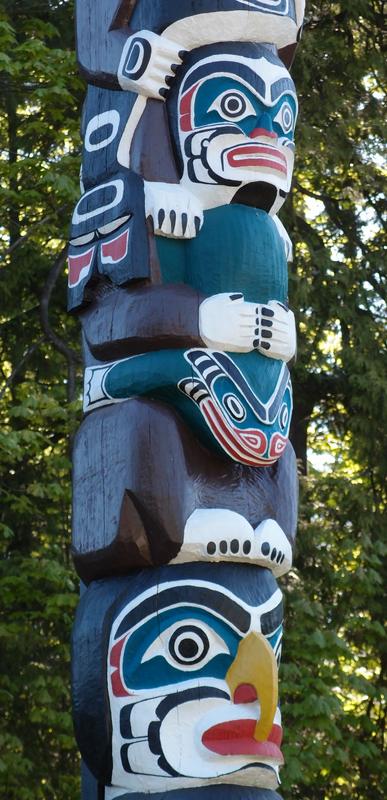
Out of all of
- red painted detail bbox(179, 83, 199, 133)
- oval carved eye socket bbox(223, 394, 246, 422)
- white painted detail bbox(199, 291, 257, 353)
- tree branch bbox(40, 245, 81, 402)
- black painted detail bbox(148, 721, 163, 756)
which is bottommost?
black painted detail bbox(148, 721, 163, 756)

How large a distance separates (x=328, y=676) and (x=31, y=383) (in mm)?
3573

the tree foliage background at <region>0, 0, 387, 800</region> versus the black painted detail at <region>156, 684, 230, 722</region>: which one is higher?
the tree foliage background at <region>0, 0, 387, 800</region>

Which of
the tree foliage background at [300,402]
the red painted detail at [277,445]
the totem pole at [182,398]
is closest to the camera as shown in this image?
the totem pole at [182,398]

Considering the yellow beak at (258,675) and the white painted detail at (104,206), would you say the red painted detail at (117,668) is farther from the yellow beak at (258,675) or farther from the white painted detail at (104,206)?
the white painted detail at (104,206)

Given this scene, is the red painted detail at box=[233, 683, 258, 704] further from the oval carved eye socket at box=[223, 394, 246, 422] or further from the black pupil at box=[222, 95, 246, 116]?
the black pupil at box=[222, 95, 246, 116]

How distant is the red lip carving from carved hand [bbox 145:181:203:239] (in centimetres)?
24

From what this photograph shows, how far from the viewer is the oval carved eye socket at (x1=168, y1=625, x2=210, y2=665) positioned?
4758mm

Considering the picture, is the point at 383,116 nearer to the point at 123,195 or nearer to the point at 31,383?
the point at 31,383

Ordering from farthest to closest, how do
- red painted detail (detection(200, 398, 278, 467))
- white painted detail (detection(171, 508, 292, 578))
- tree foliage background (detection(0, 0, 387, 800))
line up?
tree foliage background (detection(0, 0, 387, 800)) → red painted detail (detection(200, 398, 278, 467)) → white painted detail (detection(171, 508, 292, 578))

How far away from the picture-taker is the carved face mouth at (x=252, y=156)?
5.38m

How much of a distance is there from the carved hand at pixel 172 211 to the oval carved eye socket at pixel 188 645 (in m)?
1.56

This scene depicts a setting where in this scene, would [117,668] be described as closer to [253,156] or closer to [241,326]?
[241,326]

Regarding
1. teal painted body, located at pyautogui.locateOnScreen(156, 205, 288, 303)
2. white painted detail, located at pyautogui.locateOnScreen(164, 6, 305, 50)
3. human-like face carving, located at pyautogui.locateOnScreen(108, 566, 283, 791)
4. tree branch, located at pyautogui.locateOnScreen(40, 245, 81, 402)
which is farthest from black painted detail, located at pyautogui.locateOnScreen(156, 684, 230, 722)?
tree branch, located at pyautogui.locateOnScreen(40, 245, 81, 402)

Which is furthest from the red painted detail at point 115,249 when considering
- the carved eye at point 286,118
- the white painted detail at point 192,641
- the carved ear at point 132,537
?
the white painted detail at point 192,641
